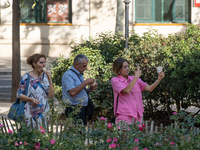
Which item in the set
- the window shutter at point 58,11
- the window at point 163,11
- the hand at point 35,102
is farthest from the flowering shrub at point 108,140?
the window at point 163,11

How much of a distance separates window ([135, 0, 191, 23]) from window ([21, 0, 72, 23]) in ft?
13.0

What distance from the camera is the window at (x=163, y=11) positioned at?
18922mm

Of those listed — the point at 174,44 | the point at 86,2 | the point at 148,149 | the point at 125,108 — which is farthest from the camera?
the point at 86,2

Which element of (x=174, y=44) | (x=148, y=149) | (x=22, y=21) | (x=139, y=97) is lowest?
(x=148, y=149)

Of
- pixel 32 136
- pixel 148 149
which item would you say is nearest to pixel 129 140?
pixel 148 149

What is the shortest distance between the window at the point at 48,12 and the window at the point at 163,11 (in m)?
3.97

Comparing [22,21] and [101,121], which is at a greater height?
[22,21]

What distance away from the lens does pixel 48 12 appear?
18531 mm

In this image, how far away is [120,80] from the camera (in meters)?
4.50

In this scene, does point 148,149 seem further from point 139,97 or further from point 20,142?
point 139,97

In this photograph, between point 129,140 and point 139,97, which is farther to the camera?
point 139,97

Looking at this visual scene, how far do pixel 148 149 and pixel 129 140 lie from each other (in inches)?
7.8

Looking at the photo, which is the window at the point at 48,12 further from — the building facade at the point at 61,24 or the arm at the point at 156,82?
the arm at the point at 156,82

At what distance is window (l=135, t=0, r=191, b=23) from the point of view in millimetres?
18922
